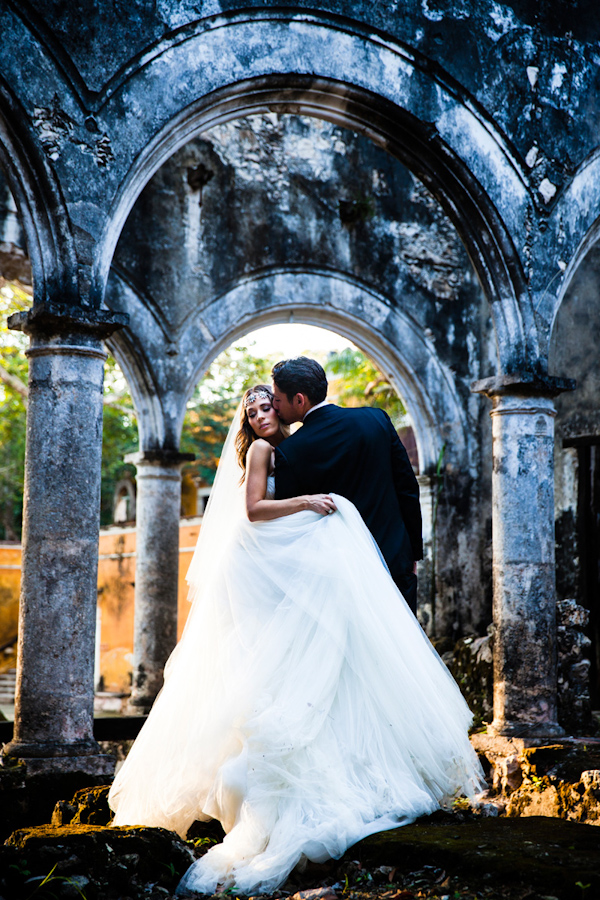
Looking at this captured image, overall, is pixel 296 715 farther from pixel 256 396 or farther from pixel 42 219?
pixel 42 219

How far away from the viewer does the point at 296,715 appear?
3.54m

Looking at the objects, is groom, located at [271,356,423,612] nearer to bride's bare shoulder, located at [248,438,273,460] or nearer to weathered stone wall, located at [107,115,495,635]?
bride's bare shoulder, located at [248,438,273,460]

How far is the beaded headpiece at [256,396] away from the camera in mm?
4289

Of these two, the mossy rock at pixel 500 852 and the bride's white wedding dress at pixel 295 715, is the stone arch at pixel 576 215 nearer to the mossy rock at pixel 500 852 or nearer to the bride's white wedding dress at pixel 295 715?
the bride's white wedding dress at pixel 295 715

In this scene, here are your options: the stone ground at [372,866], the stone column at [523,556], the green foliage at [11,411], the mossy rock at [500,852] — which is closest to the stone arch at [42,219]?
the stone ground at [372,866]

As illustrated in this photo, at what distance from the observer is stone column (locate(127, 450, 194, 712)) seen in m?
9.65

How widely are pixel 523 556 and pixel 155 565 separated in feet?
15.2

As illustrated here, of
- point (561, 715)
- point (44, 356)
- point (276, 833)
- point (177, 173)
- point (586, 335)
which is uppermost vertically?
point (177, 173)

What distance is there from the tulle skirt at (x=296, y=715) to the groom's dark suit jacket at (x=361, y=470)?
0.15 m

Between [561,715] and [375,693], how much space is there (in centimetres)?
401

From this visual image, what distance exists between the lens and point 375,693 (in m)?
3.72

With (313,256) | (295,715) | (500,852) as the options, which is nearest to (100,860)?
(295,715)

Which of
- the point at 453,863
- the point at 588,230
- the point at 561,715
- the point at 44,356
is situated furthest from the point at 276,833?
the point at 588,230

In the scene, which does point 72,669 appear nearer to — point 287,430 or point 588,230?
point 287,430
